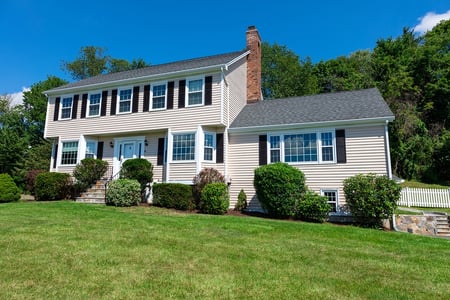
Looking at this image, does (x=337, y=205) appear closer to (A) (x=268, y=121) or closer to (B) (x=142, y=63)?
(A) (x=268, y=121)

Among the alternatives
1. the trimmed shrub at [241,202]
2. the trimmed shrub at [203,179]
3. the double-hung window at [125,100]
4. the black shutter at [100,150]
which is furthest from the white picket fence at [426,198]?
the black shutter at [100,150]

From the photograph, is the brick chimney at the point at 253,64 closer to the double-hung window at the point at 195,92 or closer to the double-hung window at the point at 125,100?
the double-hung window at the point at 195,92

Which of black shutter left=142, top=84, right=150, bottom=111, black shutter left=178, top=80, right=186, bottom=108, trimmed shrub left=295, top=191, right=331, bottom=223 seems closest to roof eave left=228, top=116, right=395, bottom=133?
black shutter left=178, top=80, right=186, bottom=108

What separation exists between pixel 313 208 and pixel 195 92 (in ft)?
25.5

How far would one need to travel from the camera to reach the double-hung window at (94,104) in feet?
53.0

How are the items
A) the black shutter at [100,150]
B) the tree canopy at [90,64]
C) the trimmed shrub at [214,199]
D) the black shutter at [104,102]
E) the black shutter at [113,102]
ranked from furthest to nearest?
the tree canopy at [90,64]
the black shutter at [100,150]
the black shutter at [104,102]
the black shutter at [113,102]
the trimmed shrub at [214,199]

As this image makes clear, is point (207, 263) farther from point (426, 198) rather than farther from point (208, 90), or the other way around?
point (426, 198)

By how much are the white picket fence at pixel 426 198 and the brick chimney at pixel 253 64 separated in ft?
34.9

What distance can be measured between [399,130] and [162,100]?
783 inches

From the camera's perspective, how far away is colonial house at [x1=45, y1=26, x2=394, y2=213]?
1198cm

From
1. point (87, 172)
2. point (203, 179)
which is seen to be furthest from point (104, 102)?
point (203, 179)

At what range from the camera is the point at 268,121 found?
44.7 feet

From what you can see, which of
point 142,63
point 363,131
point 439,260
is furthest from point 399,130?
point 142,63

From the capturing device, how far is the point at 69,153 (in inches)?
655
